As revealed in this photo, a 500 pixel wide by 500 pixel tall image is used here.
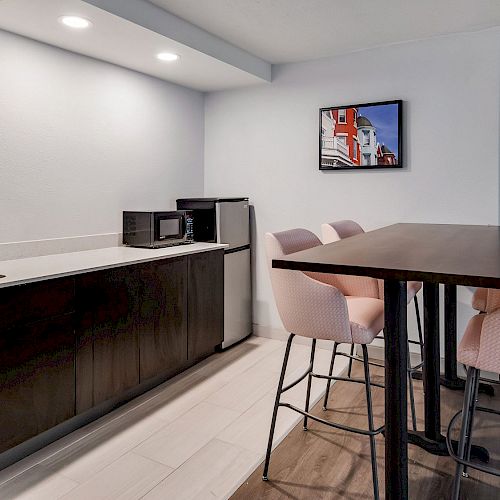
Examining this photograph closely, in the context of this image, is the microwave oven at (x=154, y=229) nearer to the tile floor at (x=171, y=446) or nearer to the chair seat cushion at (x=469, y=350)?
the tile floor at (x=171, y=446)

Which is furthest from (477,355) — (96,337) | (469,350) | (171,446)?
(96,337)

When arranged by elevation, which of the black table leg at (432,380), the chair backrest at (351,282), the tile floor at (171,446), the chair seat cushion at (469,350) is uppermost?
the chair backrest at (351,282)

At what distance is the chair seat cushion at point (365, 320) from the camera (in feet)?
5.72

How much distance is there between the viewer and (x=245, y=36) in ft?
10.1

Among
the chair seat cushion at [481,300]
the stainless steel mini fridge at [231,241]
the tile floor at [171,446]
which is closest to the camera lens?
the tile floor at [171,446]

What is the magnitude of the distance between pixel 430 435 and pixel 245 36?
2605 millimetres

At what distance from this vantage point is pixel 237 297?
3.70 m

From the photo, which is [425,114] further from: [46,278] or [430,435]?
[46,278]

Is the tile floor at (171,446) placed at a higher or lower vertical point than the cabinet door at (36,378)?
lower

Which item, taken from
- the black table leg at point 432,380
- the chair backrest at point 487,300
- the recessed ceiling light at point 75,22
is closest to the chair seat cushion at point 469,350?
the black table leg at point 432,380

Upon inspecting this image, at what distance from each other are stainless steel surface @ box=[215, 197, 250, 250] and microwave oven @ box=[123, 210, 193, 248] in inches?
10.3

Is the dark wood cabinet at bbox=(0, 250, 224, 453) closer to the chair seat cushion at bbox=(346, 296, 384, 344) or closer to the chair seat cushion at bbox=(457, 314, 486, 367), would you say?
the chair seat cushion at bbox=(346, 296, 384, 344)

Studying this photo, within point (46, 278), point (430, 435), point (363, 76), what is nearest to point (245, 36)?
point (363, 76)

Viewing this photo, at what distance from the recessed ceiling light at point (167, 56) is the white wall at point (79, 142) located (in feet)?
1.28
